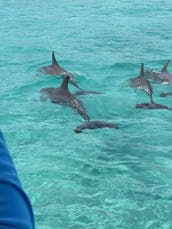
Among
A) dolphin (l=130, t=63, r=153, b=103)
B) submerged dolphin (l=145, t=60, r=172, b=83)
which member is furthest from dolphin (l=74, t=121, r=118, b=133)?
submerged dolphin (l=145, t=60, r=172, b=83)

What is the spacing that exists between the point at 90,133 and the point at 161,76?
131 inches

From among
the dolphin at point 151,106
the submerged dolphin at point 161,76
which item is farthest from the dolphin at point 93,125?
the submerged dolphin at point 161,76

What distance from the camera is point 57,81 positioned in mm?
Result: 10047

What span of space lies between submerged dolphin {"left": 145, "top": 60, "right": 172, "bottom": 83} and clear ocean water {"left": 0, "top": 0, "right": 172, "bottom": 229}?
196 mm

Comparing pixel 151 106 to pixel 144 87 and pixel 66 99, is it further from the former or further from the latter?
pixel 66 99

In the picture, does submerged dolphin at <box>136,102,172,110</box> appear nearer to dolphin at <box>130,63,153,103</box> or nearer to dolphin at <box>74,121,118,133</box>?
dolphin at <box>130,63,153,103</box>

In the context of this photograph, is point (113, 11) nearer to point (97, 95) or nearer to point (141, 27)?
point (141, 27)

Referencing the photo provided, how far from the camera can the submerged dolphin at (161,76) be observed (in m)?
9.95

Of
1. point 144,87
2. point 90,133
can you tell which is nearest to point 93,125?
point 90,133

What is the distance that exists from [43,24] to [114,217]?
11.9m

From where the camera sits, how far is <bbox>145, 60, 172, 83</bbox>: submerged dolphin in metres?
9.95

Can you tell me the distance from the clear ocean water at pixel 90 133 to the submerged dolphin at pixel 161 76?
0.64 feet

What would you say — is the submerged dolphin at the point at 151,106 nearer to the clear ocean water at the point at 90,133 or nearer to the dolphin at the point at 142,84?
the clear ocean water at the point at 90,133

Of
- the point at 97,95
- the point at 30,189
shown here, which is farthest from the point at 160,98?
the point at 30,189
